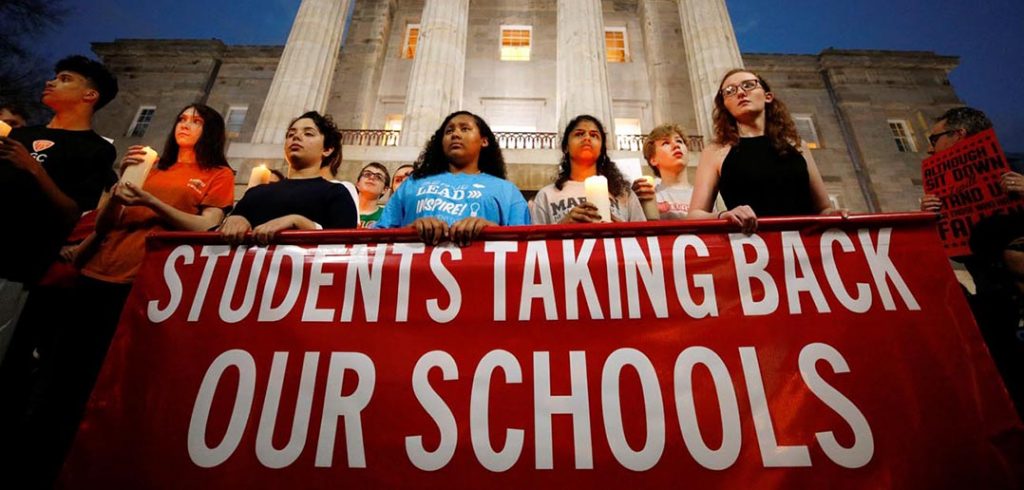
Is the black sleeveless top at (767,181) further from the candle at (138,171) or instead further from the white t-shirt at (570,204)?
the candle at (138,171)

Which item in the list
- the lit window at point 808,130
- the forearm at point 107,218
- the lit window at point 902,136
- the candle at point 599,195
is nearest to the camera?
the candle at point 599,195

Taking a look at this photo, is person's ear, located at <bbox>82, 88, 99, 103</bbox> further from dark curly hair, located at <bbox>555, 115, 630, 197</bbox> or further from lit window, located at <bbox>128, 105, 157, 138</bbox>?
lit window, located at <bbox>128, 105, 157, 138</bbox>

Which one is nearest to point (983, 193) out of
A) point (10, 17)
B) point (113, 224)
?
point (113, 224)

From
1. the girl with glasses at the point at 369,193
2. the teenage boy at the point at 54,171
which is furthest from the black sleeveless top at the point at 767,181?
the girl with glasses at the point at 369,193

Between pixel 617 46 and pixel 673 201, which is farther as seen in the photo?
pixel 617 46

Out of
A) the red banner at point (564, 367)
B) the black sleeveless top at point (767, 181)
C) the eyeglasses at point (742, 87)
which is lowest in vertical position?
the red banner at point (564, 367)

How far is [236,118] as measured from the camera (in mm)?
17062

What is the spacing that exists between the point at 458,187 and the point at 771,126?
205cm

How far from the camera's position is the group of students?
2080 mm

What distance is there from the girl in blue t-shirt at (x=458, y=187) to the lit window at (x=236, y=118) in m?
17.7

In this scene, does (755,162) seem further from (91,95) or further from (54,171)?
(91,95)

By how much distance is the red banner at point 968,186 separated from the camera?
3164 mm

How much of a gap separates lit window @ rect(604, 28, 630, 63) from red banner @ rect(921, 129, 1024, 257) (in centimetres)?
1450

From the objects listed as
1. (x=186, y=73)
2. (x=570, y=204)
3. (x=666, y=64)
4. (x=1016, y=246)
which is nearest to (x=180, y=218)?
(x=570, y=204)
